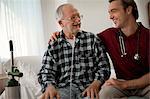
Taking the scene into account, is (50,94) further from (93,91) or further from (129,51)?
(129,51)

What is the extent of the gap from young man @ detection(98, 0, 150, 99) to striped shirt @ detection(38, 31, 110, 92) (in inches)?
3.8

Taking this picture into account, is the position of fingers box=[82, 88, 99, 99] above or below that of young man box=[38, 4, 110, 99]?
below

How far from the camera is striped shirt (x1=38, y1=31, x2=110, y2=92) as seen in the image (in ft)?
5.25

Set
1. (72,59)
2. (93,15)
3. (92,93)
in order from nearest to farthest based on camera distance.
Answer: (92,93) → (72,59) → (93,15)

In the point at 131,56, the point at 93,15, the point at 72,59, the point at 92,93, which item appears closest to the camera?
the point at 92,93

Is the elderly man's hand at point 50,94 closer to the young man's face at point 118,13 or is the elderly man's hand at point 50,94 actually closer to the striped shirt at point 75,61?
the striped shirt at point 75,61

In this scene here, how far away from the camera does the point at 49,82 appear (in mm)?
1507

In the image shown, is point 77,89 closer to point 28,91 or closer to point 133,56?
point 133,56

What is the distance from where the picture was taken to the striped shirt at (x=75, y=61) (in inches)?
63.1

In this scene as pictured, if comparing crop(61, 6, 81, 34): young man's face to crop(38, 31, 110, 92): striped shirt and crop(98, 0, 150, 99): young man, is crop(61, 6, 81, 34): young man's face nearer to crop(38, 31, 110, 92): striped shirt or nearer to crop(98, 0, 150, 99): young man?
crop(38, 31, 110, 92): striped shirt

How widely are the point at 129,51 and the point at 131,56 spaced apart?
32 millimetres

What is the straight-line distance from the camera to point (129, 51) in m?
1.50

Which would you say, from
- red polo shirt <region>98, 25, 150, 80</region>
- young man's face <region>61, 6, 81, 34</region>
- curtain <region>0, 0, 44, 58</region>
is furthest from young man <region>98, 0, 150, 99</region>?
curtain <region>0, 0, 44, 58</region>

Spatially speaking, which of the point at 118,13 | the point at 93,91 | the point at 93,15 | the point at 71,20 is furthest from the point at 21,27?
the point at 93,91
